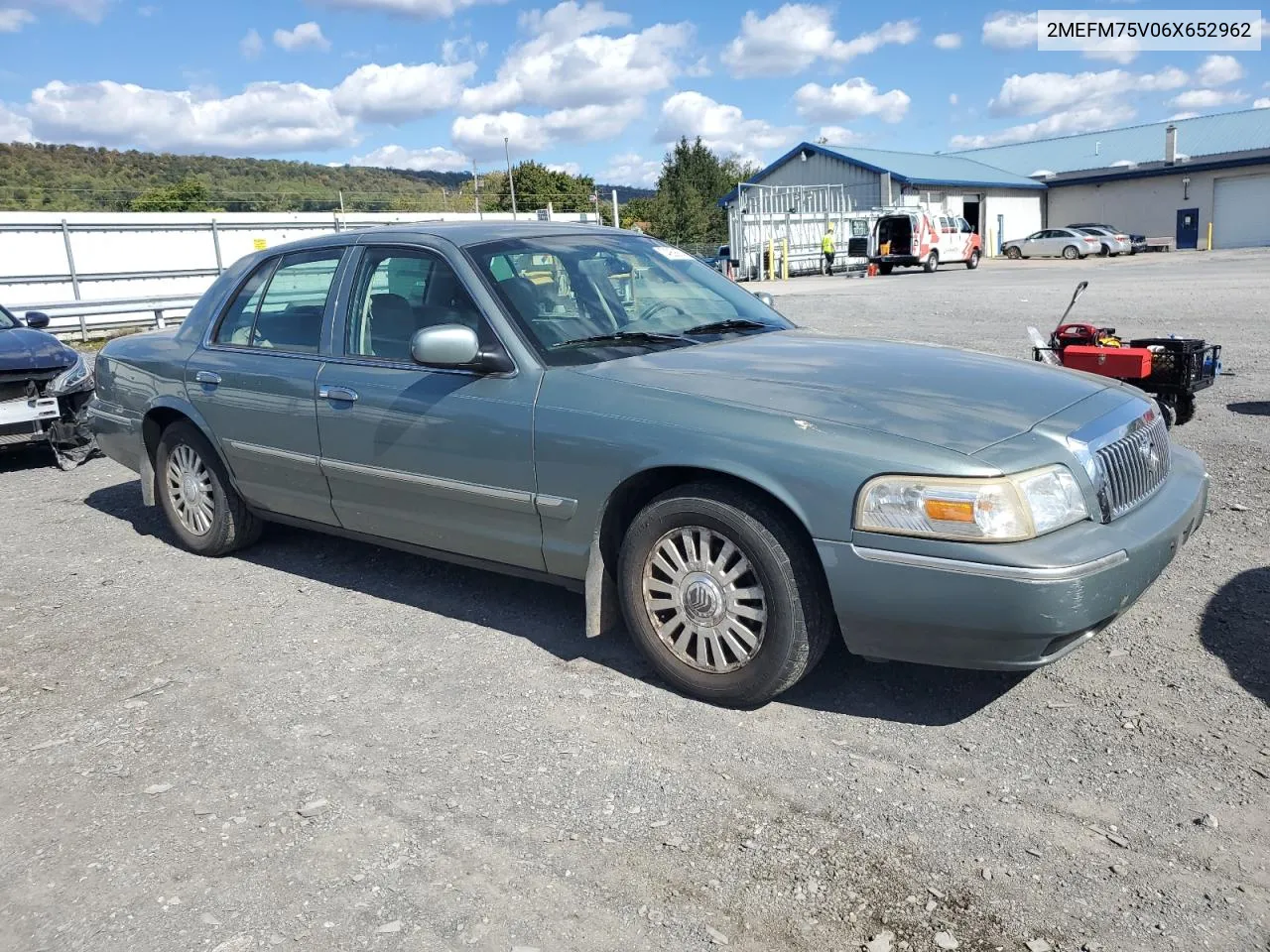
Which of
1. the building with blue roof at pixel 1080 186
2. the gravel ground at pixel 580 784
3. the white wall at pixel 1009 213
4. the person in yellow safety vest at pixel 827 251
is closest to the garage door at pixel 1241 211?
the building with blue roof at pixel 1080 186

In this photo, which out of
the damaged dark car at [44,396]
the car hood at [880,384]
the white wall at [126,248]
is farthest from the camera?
the white wall at [126,248]

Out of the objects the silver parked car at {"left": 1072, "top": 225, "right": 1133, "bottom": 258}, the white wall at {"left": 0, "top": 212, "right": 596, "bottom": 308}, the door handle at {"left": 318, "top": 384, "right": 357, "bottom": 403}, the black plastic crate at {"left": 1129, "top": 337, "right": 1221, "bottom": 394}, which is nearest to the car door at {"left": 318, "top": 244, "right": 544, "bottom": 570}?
the door handle at {"left": 318, "top": 384, "right": 357, "bottom": 403}

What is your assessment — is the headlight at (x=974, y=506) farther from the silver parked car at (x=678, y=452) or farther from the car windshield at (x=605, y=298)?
the car windshield at (x=605, y=298)

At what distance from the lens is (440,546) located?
4.58 metres

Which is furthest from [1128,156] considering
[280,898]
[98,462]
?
[280,898]

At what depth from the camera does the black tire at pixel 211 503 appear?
566 centimetres

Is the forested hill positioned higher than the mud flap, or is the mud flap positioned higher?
the forested hill

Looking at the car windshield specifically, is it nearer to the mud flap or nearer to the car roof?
the car roof

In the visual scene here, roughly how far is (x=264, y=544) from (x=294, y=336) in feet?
4.98

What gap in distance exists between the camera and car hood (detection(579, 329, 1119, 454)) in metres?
3.45

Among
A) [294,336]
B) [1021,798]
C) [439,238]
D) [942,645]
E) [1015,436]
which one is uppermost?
[439,238]

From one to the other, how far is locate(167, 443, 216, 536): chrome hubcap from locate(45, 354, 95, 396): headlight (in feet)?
9.55

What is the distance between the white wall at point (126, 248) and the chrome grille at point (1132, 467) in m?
21.4

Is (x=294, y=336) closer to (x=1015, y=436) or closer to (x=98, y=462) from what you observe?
(x=1015, y=436)
